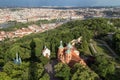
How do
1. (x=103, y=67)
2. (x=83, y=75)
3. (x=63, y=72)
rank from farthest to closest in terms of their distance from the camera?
(x=103, y=67) → (x=63, y=72) → (x=83, y=75)

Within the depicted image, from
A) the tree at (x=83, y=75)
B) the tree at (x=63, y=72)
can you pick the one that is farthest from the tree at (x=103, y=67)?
the tree at (x=63, y=72)

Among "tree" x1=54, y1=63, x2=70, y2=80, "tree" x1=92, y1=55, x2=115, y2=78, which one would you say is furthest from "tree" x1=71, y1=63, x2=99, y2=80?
"tree" x1=92, y1=55, x2=115, y2=78

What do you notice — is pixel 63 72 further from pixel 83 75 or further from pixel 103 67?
pixel 103 67

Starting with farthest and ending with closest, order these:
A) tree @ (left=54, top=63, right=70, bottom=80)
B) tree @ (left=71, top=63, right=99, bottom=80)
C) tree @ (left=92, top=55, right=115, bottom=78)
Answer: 1. tree @ (left=92, top=55, right=115, bottom=78)
2. tree @ (left=54, top=63, right=70, bottom=80)
3. tree @ (left=71, top=63, right=99, bottom=80)

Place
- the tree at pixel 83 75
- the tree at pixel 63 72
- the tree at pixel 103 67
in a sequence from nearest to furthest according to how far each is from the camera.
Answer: the tree at pixel 83 75
the tree at pixel 63 72
the tree at pixel 103 67

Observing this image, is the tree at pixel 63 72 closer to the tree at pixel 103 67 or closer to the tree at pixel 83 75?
the tree at pixel 83 75

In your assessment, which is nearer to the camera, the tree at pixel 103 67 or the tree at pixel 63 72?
the tree at pixel 63 72

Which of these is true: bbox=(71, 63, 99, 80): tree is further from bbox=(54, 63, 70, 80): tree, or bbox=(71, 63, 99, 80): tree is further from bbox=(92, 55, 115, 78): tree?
bbox=(92, 55, 115, 78): tree

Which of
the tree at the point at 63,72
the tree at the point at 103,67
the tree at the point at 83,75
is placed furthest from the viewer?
the tree at the point at 103,67

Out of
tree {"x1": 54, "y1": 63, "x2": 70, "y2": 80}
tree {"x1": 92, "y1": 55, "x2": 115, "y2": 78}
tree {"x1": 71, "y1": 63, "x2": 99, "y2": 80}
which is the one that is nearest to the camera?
tree {"x1": 71, "y1": 63, "x2": 99, "y2": 80}

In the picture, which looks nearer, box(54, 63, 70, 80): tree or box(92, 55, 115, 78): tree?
A: box(54, 63, 70, 80): tree

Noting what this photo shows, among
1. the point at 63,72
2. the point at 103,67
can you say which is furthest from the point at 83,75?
the point at 103,67
